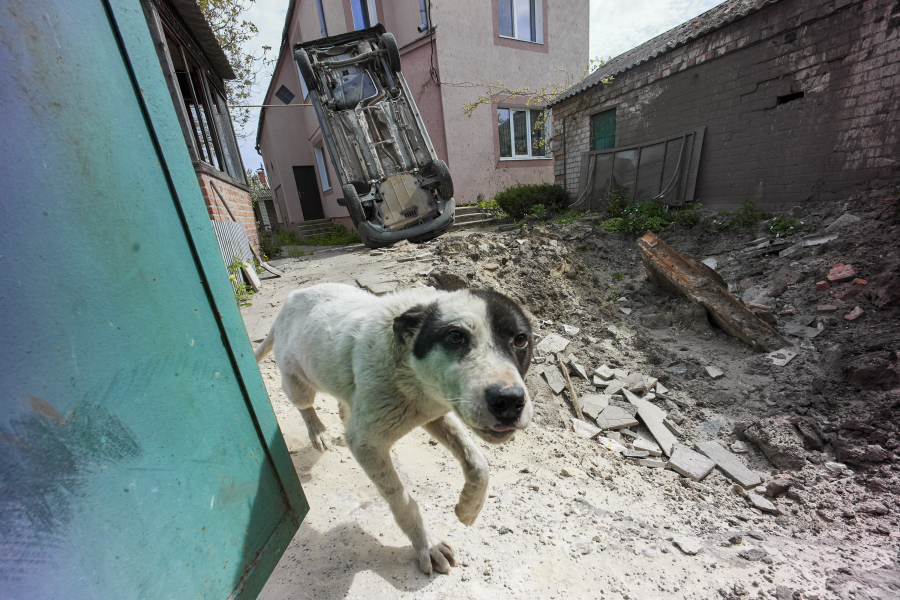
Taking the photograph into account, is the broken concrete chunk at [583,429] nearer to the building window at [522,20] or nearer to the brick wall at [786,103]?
the brick wall at [786,103]

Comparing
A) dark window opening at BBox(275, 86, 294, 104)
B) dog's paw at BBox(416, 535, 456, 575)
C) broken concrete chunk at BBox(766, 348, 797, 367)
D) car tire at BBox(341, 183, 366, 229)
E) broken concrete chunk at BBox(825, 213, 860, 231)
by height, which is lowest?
broken concrete chunk at BBox(766, 348, 797, 367)

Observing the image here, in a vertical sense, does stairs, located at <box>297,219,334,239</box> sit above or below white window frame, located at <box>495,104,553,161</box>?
below

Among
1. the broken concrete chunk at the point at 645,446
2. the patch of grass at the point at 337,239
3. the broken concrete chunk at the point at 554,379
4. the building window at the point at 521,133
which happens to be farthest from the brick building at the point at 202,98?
the building window at the point at 521,133

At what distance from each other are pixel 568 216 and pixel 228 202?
8.50m

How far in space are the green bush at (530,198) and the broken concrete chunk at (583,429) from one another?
8488 mm

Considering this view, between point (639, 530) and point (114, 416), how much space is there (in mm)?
2742

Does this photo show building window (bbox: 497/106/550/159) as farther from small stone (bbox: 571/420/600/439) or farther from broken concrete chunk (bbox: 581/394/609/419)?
small stone (bbox: 571/420/600/439)

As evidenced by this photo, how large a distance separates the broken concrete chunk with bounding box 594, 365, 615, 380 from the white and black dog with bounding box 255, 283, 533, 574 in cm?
267

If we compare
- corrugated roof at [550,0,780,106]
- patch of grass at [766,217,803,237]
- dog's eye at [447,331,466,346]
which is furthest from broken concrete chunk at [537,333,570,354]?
corrugated roof at [550,0,780,106]

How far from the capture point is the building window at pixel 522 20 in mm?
12789

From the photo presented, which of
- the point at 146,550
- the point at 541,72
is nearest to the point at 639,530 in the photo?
the point at 146,550

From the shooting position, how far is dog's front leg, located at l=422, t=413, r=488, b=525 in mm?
1947

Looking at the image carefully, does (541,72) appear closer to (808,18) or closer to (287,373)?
(808,18)

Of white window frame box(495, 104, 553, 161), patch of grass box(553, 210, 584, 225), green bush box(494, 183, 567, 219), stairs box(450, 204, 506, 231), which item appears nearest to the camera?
patch of grass box(553, 210, 584, 225)
